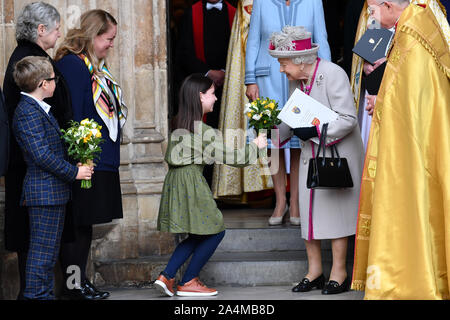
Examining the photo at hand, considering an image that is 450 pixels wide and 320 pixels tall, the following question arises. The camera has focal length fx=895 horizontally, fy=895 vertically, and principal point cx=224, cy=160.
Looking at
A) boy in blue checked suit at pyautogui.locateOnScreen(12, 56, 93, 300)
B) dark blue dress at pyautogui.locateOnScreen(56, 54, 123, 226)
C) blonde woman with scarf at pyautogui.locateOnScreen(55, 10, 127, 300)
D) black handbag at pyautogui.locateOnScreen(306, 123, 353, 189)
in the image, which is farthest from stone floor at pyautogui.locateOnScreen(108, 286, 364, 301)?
boy in blue checked suit at pyautogui.locateOnScreen(12, 56, 93, 300)

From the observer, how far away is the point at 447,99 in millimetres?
5168

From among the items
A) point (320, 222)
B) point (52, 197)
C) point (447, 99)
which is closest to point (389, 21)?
point (447, 99)

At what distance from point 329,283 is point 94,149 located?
190 cm

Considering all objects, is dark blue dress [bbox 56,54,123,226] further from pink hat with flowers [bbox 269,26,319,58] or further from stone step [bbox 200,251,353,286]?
pink hat with flowers [bbox 269,26,319,58]

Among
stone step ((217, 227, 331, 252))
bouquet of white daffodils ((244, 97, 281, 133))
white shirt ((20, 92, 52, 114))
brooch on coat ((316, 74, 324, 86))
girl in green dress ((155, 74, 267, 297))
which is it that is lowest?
stone step ((217, 227, 331, 252))

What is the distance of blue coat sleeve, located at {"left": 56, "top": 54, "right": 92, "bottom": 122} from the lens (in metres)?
5.95

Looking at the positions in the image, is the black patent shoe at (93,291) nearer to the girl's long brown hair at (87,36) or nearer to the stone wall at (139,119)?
the stone wall at (139,119)

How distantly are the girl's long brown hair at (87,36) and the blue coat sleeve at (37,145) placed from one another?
80cm

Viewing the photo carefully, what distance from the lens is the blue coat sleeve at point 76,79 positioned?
19.5 ft

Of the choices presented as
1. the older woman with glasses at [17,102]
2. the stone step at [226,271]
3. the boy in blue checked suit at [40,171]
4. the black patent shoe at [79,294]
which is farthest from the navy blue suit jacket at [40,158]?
the stone step at [226,271]

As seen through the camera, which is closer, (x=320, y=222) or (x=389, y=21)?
(x=389, y=21)

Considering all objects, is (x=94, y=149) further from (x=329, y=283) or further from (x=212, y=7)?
(x=212, y=7)

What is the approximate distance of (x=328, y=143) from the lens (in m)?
5.97
